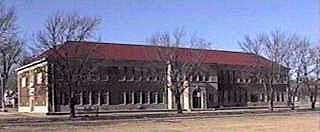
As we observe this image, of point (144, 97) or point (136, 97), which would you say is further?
point (144, 97)

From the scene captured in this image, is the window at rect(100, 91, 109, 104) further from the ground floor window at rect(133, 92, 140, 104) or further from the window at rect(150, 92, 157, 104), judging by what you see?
the window at rect(150, 92, 157, 104)

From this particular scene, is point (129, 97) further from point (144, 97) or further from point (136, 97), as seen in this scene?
point (144, 97)

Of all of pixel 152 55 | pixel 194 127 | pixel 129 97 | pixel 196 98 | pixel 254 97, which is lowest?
pixel 254 97

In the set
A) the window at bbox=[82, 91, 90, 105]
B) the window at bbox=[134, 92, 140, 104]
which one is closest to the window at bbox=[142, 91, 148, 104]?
the window at bbox=[134, 92, 140, 104]

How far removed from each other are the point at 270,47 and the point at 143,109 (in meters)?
20.9

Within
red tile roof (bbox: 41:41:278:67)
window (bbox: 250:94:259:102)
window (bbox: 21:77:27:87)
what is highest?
red tile roof (bbox: 41:41:278:67)

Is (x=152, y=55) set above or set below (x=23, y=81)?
above

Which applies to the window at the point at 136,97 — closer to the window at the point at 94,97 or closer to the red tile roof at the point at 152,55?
the red tile roof at the point at 152,55

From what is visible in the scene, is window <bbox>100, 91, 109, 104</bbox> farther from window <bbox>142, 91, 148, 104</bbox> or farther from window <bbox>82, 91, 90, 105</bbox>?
window <bbox>142, 91, 148, 104</bbox>

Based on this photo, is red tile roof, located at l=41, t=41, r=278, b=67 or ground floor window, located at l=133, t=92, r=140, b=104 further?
ground floor window, located at l=133, t=92, r=140, b=104

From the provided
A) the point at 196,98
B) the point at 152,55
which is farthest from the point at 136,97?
the point at 196,98

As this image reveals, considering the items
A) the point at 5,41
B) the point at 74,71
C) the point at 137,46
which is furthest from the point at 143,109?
the point at 5,41

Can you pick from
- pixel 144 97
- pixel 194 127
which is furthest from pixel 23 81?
pixel 194 127

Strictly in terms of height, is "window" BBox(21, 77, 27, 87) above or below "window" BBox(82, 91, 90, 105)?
above
